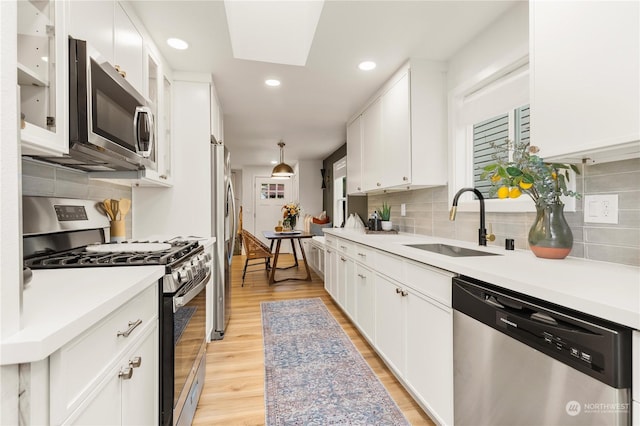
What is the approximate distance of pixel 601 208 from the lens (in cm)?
132

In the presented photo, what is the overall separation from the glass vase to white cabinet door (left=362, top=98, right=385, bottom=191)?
1634mm

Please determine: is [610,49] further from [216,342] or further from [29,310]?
[216,342]

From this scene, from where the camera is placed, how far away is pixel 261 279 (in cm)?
488

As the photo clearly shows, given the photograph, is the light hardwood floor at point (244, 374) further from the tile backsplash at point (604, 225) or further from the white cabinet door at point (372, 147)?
the white cabinet door at point (372, 147)

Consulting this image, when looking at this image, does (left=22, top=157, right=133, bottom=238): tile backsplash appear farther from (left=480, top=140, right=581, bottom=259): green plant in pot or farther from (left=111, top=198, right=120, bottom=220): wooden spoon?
(left=480, top=140, right=581, bottom=259): green plant in pot

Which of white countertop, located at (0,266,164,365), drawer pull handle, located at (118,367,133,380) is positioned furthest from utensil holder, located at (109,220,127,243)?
drawer pull handle, located at (118,367,133,380)

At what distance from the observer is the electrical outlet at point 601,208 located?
4.18 ft

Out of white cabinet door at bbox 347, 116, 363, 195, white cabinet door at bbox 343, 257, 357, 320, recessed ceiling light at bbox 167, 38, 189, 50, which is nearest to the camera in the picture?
recessed ceiling light at bbox 167, 38, 189, 50

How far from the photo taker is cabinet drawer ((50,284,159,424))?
626mm

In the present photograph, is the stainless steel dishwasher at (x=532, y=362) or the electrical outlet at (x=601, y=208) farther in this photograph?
the electrical outlet at (x=601, y=208)

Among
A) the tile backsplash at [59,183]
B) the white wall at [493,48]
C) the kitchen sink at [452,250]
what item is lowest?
the kitchen sink at [452,250]

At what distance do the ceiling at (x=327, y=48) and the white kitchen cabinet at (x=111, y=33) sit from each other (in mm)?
185

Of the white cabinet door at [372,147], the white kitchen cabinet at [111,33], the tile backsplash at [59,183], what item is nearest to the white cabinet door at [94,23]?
the white kitchen cabinet at [111,33]

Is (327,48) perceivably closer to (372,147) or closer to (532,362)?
(372,147)
